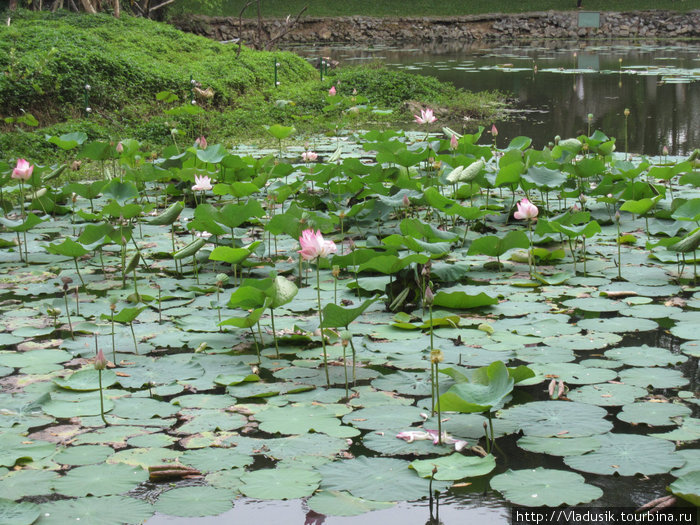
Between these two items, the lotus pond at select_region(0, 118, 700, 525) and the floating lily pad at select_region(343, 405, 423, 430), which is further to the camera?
the floating lily pad at select_region(343, 405, 423, 430)

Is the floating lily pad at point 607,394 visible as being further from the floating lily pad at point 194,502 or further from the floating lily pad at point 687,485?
the floating lily pad at point 194,502

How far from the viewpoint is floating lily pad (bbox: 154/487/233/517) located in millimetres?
1520

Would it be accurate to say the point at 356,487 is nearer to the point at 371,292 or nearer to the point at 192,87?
the point at 371,292

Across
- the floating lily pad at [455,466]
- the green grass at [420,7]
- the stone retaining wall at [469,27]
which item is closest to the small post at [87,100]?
the floating lily pad at [455,466]

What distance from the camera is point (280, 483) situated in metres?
1.59

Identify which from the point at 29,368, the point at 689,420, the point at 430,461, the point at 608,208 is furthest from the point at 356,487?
the point at 608,208

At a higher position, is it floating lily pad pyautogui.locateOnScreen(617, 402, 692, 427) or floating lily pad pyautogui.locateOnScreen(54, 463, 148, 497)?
floating lily pad pyautogui.locateOnScreen(617, 402, 692, 427)

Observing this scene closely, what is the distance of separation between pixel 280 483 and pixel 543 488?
0.52 metres

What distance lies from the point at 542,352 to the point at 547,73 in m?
11.1

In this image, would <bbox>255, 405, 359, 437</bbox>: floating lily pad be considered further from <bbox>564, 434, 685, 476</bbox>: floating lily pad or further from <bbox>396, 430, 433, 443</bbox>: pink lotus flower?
<bbox>564, 434, 685, 476</bbox>: floating lily pad

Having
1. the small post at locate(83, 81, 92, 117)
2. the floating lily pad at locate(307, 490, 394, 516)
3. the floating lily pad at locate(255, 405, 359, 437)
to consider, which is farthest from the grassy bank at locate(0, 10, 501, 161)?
the floating lily pad at locate(307, 490, 394, 516)

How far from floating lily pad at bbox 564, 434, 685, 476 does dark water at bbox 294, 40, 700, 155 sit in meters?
4.52

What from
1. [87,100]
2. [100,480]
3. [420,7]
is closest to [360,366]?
[100,480]

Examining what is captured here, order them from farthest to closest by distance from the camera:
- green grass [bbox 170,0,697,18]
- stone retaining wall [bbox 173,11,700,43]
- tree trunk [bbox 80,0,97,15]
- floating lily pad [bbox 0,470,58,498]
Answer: green grass [bbox 170,0,697,18]
stone retaining wall [bbox 173,11,700,43]
tree trunk [bbox 80,0,97,15]
floating lily pad [bbox 0,470,58,498]
